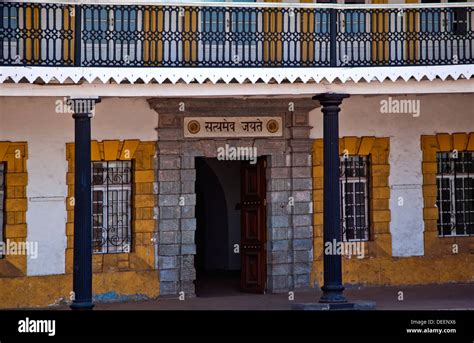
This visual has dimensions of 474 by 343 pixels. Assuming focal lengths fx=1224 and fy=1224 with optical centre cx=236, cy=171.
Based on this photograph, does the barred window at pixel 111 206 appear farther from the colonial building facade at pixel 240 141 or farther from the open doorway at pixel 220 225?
the open doorway at pixel 220 225

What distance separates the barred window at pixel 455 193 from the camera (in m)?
23.2

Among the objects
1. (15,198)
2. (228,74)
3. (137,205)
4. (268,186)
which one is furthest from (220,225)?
(228,74)

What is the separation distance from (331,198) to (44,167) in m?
5.02

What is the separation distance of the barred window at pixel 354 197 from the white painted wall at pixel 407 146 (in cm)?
48

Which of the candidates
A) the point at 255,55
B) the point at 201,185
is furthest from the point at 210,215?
the point at 255,55

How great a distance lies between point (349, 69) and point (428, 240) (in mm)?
4869

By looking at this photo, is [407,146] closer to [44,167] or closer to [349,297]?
[349,297]

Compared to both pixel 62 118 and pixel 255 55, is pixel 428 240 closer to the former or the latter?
pixel 255 55

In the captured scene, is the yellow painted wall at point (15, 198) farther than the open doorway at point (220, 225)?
No

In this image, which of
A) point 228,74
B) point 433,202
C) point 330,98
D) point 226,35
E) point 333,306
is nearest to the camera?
point 228,74
